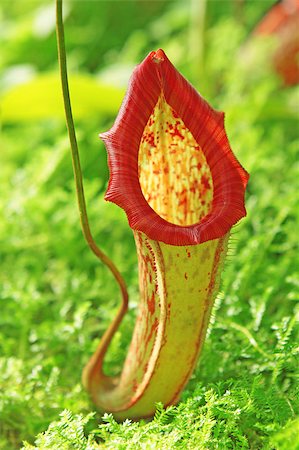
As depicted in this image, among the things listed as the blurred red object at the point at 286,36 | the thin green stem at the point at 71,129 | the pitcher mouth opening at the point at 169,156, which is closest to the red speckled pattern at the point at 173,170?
the pitcher mouth opening at the point at 169,156

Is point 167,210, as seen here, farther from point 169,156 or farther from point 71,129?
point 71,129

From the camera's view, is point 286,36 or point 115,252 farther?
point 286,36

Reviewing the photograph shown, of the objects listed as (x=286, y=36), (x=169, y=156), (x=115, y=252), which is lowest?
(x=115, y=252)

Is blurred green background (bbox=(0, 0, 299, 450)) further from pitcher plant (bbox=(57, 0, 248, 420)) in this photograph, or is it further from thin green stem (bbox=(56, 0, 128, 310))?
thin green stem (bbox=(56, 0, 128, 310))

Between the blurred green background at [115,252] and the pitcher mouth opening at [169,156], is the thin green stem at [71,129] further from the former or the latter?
the blurred green background at [115,252]

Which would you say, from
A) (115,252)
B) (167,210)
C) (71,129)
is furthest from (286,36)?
(71,129)

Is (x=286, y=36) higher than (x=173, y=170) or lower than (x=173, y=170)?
higher

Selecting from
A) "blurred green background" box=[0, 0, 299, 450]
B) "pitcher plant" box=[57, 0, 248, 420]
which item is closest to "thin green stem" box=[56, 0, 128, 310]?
"pitcher plant" box=[57, 0, 248, 420]
